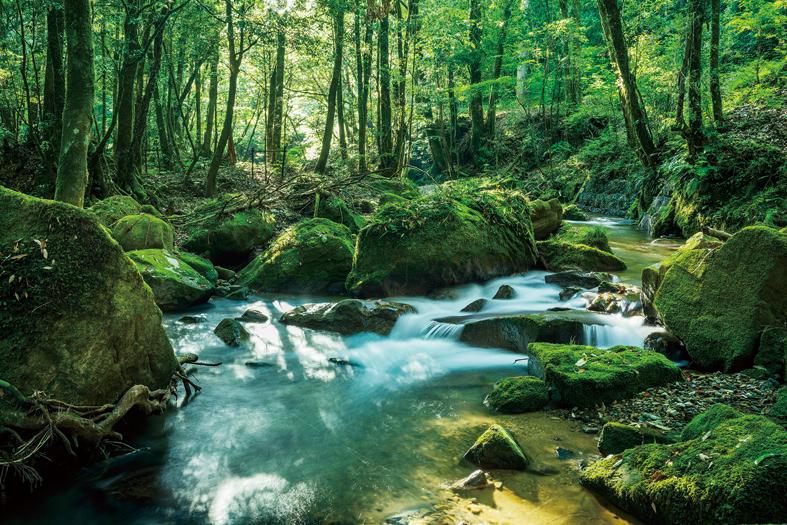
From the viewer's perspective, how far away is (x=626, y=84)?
1498 cm

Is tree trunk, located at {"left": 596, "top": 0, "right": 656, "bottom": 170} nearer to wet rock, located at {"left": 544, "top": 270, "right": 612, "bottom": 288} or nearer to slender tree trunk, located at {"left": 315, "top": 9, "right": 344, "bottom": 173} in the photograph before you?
wet rock, located at {"left": 544, "top": 270, "right": 612, "bottom": 288}

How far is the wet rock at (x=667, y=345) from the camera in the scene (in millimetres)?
6323

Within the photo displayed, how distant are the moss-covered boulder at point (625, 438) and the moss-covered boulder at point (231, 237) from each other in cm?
1057

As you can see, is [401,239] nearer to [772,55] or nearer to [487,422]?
[487,422]

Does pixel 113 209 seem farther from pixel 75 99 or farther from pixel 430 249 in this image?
pixel 430 249

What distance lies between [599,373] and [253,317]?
5979 mm

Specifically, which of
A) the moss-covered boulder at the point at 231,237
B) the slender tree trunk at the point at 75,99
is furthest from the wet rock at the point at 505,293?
the slender tree trunk at the point at 75,99

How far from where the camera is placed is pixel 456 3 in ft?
86.1

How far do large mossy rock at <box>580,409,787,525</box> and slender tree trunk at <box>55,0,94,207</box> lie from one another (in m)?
7.91

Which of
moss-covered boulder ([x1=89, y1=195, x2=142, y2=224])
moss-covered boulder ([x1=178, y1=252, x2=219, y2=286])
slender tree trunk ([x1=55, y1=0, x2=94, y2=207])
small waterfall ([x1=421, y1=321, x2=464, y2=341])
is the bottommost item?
small waterfall ([x1=421, y1=321, x2=464, y2=341])

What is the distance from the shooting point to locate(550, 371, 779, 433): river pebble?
4715mm

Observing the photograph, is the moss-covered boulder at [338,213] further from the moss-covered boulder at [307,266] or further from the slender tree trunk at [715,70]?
the slender tree trunk at [715,70]

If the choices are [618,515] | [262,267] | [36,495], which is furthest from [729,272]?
[262,267]

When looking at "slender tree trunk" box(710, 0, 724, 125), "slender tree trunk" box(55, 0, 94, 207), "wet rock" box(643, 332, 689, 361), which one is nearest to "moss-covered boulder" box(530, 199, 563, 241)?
"slender tree trunk" box(710, 0, 724, 125)
